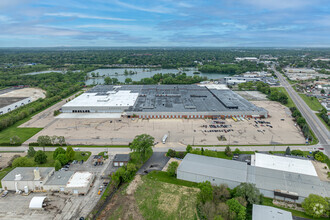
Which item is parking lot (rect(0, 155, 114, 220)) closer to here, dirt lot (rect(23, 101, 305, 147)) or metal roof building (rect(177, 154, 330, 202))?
metal roof building (rect(177, 154, 330, 202))

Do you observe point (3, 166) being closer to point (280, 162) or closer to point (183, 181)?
point (183, 181)

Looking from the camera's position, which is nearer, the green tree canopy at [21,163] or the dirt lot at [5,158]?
the green tree canopy at [21,163]

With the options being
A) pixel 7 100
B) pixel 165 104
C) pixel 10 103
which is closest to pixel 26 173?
pixel 165 104

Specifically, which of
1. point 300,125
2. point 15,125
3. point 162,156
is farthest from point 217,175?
point 15,125

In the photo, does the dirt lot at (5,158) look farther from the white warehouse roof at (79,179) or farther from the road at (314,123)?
the road at (314,123)

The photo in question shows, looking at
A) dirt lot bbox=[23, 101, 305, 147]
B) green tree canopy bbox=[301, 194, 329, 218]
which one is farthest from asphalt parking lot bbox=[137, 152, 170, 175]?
green tree canopy bbox=[301, 194, 329, 218]

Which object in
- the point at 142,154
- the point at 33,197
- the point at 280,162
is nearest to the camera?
the point at 33,197

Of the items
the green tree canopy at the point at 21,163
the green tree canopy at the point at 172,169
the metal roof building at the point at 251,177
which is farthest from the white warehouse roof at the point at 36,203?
the metal roof building at the point at 251,177
